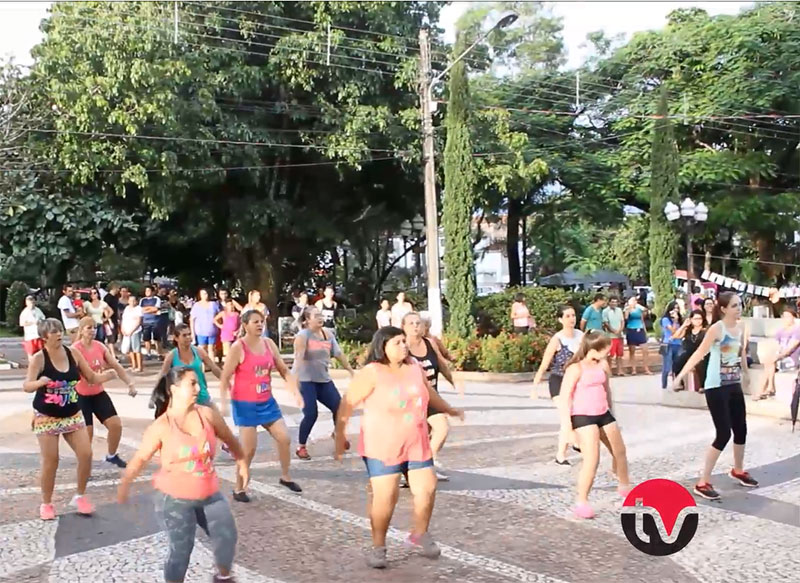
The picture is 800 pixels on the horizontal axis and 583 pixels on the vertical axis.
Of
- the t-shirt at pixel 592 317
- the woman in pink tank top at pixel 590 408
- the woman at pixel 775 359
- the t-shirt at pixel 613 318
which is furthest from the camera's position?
the t-shirt at pixel 613 318

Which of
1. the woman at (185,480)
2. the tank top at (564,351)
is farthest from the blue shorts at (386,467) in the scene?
the tank top at (564,351)

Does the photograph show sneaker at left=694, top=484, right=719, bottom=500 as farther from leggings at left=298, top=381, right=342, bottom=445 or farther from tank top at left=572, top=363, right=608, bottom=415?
leggings at left=298, top=381, right=342, bottom=445

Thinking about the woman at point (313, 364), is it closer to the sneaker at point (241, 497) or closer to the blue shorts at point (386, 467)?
the sneaker at point (241, 497)

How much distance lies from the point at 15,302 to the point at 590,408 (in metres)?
29.8

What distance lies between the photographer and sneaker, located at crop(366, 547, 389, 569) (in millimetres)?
5383

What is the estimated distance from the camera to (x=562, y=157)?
1296 inches

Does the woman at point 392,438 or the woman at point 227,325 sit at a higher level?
the woman at point 227,325

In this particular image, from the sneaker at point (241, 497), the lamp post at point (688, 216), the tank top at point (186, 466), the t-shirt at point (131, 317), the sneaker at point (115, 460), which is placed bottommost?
the sneaker at point (241, 497)

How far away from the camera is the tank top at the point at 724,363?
7320mm

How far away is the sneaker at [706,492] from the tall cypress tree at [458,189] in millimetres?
14587

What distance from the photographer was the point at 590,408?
6793 mm

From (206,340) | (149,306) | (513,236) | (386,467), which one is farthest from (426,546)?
(513,236)

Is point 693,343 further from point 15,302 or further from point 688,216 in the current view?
point 15,302

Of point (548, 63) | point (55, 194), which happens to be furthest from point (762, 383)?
point (548, 63)
